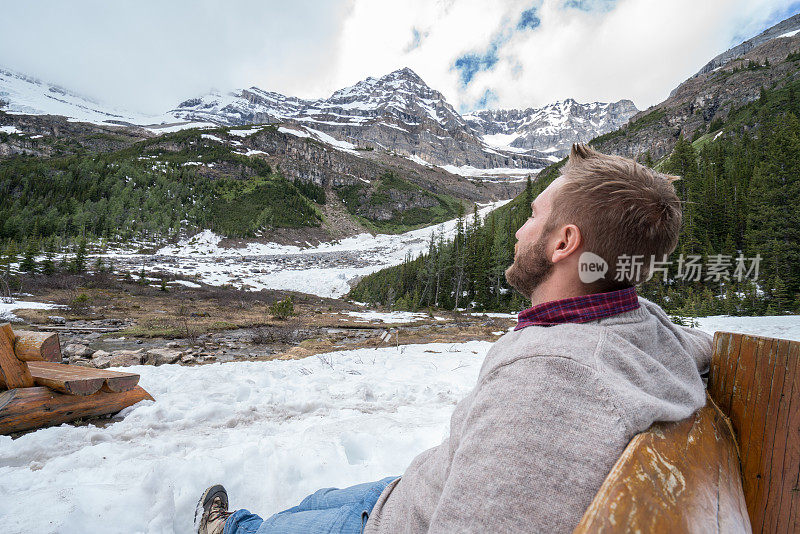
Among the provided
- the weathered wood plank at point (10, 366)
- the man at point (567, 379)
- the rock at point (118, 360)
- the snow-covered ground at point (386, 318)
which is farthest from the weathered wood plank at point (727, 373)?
the snow-covered ground at point (386, 318)

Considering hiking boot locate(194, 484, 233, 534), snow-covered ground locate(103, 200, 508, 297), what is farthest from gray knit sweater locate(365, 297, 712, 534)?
snow-covered ground locate(103, 200, 508, 297)

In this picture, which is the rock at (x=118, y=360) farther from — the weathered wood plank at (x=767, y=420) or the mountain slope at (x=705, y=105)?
the mountain slope at (x=705, y=105)

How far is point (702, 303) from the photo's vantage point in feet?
53.6

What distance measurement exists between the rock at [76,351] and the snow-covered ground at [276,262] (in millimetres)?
26056

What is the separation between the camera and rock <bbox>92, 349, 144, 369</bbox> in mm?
6105

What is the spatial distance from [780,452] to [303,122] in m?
205

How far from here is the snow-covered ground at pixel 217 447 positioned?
Answer: 2.07 m

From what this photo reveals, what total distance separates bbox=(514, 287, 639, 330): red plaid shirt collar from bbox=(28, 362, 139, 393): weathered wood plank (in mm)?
4595

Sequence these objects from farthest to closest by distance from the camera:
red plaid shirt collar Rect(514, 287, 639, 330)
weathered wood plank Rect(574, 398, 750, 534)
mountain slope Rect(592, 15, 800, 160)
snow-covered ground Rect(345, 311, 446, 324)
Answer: mountain slope Rect(592, 15, 800, 160) < snow-covered ground Rect(345, 311, 446, 324) < red plaid shirt collar Rect(514, 287, 639, 330) < weathered wood plank Rect(574, 398, 750, 534)

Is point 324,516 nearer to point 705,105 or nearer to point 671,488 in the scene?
point 671,488

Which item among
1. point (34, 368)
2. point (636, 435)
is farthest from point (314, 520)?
point (34, 368)

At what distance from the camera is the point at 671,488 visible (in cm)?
65

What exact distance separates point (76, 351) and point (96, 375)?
5655 millimetres

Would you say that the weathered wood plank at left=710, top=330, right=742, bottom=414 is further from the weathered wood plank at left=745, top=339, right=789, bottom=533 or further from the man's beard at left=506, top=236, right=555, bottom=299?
the man's beard at left=506, top=236, right=555, bottom=299
